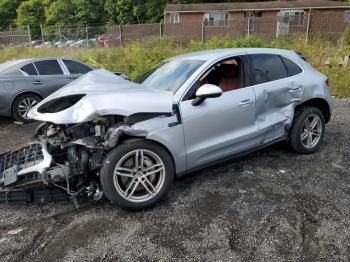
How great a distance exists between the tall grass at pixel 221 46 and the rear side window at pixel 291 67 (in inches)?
202

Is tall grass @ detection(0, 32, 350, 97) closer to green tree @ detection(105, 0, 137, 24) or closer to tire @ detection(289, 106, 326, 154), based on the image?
tire @ detection(289, 106, 326, 154)

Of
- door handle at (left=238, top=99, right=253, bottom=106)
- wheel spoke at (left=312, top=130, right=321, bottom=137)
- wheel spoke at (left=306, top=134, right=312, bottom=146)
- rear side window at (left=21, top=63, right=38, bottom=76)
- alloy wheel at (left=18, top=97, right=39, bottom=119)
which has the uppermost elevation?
door handle at (left=238, top=99, right=253, bottom=106)

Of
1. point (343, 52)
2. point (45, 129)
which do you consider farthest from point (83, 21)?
point (45, 129)

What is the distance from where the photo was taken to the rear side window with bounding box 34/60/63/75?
8445 mm

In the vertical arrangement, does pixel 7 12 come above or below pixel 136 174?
above

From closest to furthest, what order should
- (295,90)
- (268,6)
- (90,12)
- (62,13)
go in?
(295,90), (268,6), (90,12), (62,13)

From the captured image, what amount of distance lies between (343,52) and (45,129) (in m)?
10.2

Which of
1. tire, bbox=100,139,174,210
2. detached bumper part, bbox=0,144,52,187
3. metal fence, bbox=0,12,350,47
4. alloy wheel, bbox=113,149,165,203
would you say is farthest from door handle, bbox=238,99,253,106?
metal fence, bbox=0,12,350,47

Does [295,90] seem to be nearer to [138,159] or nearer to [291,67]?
[291,67]

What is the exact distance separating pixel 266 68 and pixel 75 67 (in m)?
5.58

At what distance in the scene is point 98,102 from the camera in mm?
3705

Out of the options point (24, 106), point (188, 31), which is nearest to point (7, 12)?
point (188, 31)

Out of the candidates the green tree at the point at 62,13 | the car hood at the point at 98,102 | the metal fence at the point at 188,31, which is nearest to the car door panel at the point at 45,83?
the car hood at the point at 98,102

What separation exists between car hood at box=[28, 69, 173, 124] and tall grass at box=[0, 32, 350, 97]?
289 inches
